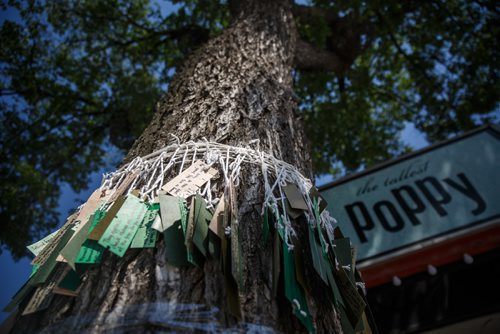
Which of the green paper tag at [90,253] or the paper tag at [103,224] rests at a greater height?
the paper tag at [103,224]

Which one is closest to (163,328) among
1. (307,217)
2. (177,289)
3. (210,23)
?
(177,289)

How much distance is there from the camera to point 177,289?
30.1 inches

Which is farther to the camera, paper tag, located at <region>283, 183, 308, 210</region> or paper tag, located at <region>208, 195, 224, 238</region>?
paper tag, located at <region>283, 183, 308, 210</region>

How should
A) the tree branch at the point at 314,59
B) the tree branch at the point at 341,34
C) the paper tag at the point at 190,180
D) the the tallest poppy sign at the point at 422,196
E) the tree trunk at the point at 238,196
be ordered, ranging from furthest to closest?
the tree branch at the point at 341,34 → the tree branch at the point at 314,59 → the the tallest poppy sign at the point at 422,196 → the paper tag at the point at 190,180 → the tree trunk at the point at 238,196

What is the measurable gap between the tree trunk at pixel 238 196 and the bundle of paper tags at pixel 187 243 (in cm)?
3

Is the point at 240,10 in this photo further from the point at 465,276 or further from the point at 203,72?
the point at 465,276

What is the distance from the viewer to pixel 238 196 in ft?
3.32

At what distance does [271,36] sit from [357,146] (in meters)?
3.71

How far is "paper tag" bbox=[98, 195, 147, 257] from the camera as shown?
789mm

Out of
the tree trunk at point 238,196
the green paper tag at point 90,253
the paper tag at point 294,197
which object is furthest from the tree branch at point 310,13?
the green paper tag at point 90,253

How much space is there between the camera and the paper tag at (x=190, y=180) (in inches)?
37.7

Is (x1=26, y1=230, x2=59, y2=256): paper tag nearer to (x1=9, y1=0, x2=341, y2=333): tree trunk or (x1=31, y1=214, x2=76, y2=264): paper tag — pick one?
(x1=31, y1=214, x2=76, y2=264): paper tag

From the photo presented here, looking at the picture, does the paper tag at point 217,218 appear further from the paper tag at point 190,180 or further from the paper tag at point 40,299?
the paper tag at point 40,299

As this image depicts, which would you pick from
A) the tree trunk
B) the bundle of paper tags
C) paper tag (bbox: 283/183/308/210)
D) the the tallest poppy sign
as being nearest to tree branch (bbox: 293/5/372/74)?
the the tallest poppy sign
